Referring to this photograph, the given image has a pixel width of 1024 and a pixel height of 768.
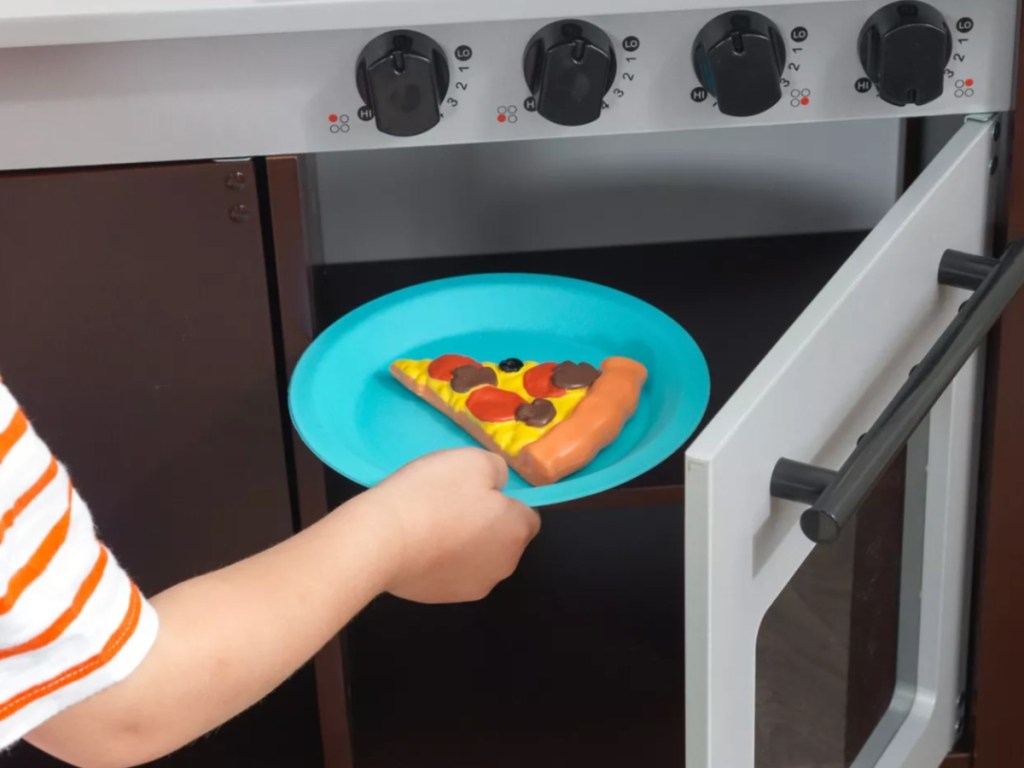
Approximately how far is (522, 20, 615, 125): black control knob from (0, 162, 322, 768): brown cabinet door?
183mm

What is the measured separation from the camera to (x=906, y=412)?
71 centimetres

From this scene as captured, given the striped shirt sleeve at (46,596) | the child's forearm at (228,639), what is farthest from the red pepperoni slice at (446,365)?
the striped shirt sleeve at (46,596)

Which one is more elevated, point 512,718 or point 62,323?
point 62,323

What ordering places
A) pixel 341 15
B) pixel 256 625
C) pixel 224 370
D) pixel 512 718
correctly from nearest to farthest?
A: pixel 256 625 < pixel 341 15 < pixel 224 370 < pixel 512 718

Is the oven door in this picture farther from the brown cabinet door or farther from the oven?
the brown cabinet door

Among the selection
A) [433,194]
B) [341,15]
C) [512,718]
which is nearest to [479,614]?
[512,718]

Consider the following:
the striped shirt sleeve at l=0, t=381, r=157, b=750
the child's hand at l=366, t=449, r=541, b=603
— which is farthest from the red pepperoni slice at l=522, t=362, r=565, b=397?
the striped shirt sleeve at l=0, t=381, r=157, b=750

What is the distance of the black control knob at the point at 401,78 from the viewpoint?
0.81m

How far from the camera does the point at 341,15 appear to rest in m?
0.79

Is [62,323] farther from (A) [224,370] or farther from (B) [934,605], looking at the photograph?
(B) [934,605]

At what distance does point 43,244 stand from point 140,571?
24 cm

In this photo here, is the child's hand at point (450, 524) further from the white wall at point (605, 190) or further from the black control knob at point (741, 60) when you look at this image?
the white wall at point (605, 190)

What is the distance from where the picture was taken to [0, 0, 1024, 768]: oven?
2.43 ft

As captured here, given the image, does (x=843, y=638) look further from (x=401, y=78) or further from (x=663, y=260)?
(x=401, y=78)
